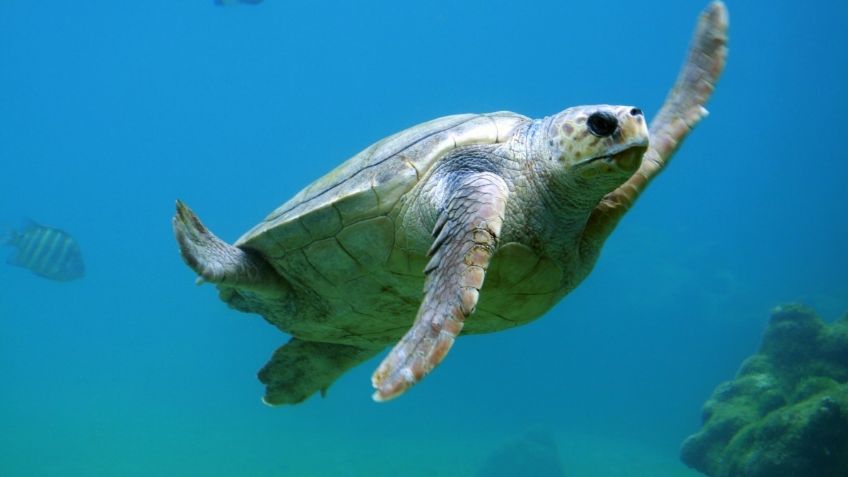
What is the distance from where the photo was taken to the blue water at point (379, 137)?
35125 millimetres

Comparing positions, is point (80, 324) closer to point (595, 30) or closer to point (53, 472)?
point (53, 472)

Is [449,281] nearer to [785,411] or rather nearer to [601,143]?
[601,143]

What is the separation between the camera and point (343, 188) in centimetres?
311

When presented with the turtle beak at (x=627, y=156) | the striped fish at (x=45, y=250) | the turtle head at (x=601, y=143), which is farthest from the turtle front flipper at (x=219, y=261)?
the striped fish at (x=45, y=250)

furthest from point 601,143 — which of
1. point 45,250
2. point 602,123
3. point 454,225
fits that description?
point 45,250

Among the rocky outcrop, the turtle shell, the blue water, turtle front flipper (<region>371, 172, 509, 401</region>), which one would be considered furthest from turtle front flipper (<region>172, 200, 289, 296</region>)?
the blue water

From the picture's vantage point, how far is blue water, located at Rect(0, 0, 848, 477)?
3512 cm

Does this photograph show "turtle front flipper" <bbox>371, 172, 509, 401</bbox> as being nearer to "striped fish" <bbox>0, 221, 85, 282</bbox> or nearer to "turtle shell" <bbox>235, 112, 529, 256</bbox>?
"turtle shell" <bbox>235, 112, 529, 256</bbox>

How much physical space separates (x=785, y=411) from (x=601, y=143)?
7.43 meters

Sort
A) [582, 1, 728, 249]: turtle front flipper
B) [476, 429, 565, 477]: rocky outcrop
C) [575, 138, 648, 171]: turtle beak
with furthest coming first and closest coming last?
1. [476, 429, 565, 477]: rocky outcrop
2. [582, 1, 728, 249]: turtle front flipper
3. [575, 138, 648, 171]: turtle beak

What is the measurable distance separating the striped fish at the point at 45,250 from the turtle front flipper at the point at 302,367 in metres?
9.27

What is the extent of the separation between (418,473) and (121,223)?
248ft

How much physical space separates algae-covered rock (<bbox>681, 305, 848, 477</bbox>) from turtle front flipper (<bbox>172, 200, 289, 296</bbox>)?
24.0 feet

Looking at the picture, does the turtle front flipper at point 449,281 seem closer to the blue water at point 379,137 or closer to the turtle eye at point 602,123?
the turtle eye at point 602,123
